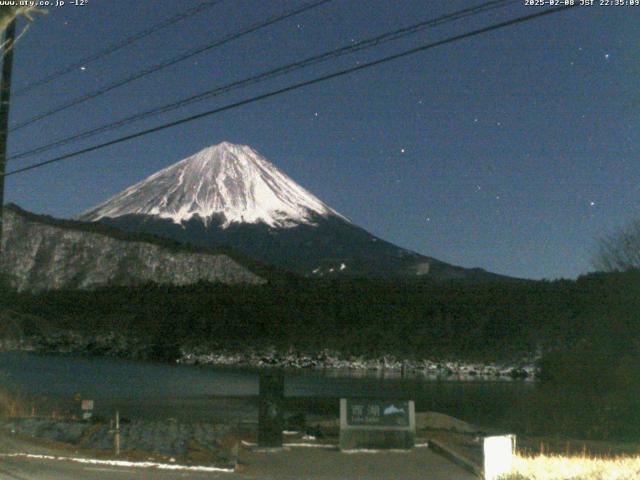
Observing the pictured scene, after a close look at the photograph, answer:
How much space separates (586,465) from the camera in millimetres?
13602

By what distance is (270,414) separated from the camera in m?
16.9

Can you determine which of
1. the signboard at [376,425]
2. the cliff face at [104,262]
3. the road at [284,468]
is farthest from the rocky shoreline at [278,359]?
the road at [284,468]

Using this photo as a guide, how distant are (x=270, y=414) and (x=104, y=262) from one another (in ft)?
565

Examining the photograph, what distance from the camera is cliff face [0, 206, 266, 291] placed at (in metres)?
177

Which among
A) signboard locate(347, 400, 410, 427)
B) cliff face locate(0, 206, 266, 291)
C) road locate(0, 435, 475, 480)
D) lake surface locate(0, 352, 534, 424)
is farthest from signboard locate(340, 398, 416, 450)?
cliff face locate(0, 206, 266, 291)

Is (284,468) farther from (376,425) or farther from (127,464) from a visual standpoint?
(376,425)

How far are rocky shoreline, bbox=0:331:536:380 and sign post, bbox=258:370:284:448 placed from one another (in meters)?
86.8

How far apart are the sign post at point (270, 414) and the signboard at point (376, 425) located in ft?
4.03

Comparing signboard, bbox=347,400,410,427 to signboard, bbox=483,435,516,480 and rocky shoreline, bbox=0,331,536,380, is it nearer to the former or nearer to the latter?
signboard, bbox=483,435,516,480

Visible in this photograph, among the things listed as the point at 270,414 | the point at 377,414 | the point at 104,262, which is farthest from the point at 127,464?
the point at 104,262

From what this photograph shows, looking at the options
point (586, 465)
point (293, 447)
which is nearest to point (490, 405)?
point (293, 447)

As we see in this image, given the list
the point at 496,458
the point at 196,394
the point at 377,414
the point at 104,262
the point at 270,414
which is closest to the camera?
the point at 496,458

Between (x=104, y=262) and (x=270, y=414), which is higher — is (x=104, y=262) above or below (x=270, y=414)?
above

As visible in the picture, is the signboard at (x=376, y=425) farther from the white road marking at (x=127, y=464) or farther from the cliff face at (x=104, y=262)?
the cliff face at (x=104, y=262)
